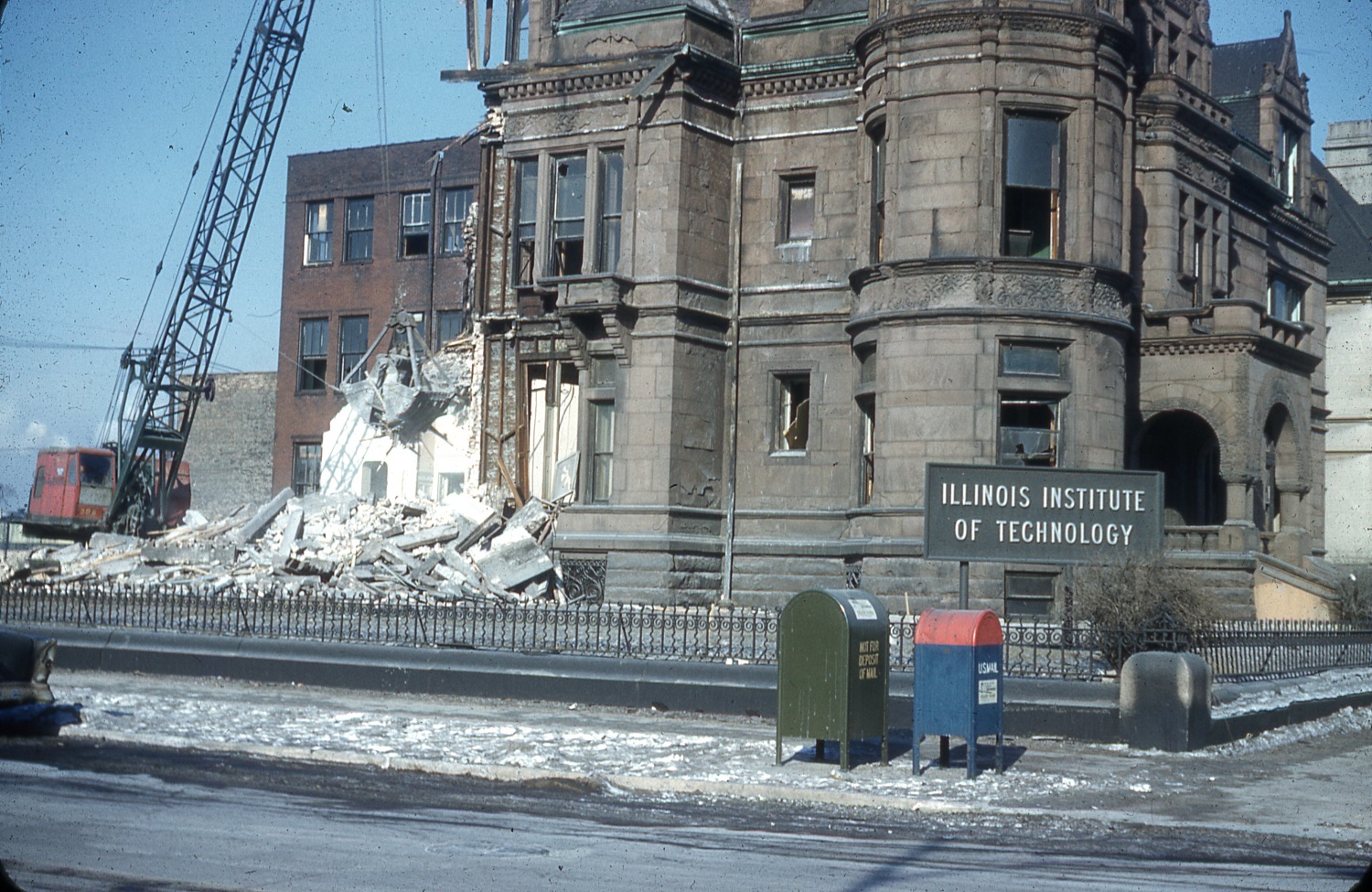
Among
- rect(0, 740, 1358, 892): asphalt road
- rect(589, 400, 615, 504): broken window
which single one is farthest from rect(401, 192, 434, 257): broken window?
rect(0, 740, 1358, 892): asphalt road

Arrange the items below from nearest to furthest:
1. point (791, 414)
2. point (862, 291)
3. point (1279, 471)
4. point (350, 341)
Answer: point (862, 291), point (791, 414), point (1279, 471), point (350, 341)

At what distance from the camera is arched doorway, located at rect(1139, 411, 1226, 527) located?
33344 millimetres

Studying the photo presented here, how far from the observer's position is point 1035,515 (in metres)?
17.3

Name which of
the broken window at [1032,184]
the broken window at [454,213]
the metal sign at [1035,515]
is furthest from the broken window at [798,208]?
the broken window at [454,213]

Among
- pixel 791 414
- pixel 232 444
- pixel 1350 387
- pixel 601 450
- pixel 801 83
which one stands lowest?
pixel 601 450

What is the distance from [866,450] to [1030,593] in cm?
476

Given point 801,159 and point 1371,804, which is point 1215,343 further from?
point 1371,804

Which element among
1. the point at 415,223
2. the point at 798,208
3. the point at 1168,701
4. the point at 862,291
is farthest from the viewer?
the point at 415,223

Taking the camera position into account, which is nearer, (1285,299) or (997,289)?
(997,289)

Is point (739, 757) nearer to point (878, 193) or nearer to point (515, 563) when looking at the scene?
point (515, 563)

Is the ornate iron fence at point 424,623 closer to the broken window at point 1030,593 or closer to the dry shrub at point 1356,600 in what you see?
the broken window at point 1030,593

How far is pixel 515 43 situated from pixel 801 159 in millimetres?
8582

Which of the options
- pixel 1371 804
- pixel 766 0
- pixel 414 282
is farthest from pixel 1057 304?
pixel 414 282

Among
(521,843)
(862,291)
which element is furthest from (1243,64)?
(521,843)
